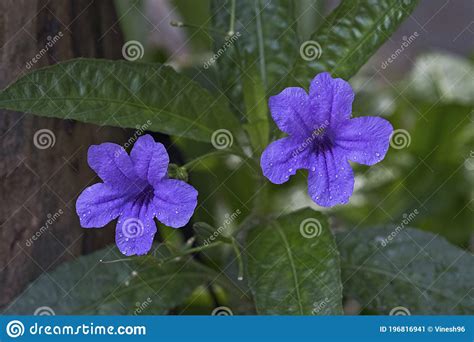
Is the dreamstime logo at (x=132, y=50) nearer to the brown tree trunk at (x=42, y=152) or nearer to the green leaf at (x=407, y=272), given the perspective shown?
the brown tree trunk at (x=42, y=152)

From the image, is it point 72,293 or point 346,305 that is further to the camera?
point 346,305

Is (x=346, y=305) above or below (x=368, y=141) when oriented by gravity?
below

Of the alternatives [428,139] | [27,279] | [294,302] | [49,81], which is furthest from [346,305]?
[49,81]

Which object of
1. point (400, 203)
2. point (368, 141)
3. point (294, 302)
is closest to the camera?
point (368, 141)

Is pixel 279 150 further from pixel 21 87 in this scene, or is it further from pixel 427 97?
pixel 427 97

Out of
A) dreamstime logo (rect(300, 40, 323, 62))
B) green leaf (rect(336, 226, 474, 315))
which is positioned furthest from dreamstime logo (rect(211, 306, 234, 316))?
dreamstime logo (rect(300, 40, 323, 62))

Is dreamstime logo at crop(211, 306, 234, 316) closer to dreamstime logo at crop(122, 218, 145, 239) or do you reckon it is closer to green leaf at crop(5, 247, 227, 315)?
green leaf at crop(5, 247, 227, 315)
